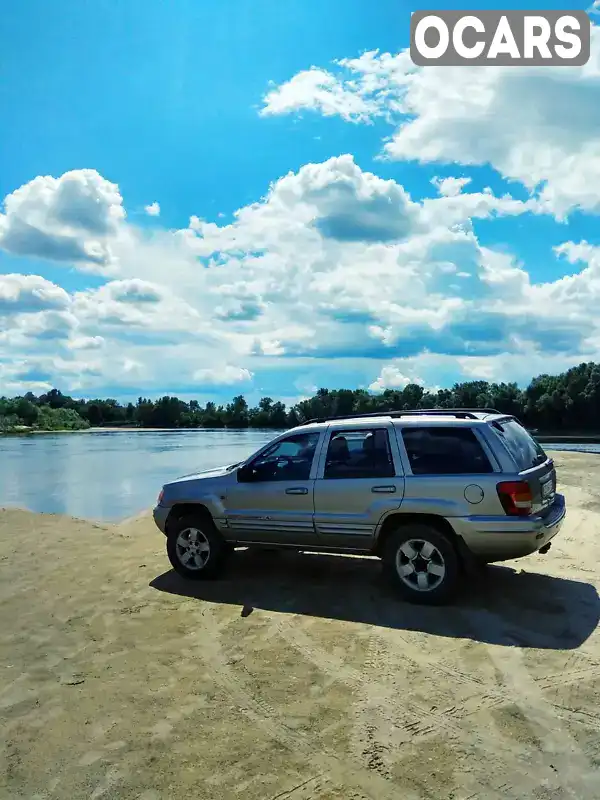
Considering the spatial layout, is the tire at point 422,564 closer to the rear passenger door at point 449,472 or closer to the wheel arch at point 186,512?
the rear passenger door at point 449,472

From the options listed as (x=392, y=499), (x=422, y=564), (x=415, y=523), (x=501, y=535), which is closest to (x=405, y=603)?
(x=422, y=564)

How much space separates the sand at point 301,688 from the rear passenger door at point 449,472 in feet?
3.24

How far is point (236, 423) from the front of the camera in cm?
12325

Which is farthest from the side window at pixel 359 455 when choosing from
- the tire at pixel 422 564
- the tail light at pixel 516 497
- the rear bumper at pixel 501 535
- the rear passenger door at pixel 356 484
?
the tail light at pixel 516 497

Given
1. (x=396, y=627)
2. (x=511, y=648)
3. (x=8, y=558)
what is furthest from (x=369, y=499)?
(x=8, y=558)

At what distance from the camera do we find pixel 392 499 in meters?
6.30

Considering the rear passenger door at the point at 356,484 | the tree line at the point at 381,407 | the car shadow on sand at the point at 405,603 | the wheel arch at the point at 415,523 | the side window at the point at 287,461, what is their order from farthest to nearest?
the tree line at the point at 381,407 → the side window at the point at 287,461 → the rear passenger door at the point at 356,484 → the wheel arch at the point at 415,523 → the car shadow on sand at the point at 405,603

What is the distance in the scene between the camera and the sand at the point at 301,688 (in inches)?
134

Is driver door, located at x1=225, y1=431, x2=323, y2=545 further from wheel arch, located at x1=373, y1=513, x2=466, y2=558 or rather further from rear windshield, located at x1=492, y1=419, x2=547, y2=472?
rear windshield, located at x1=492, y1=419, x2=547, y2=472

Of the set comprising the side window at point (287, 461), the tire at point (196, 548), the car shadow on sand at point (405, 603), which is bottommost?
the car shadow on sand at point (405, 603)

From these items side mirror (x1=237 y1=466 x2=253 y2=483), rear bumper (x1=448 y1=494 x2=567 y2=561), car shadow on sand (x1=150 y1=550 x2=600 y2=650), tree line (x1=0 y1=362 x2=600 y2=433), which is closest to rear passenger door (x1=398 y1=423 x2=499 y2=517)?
rear bumper (x1=448 y1=494 x2=567 y2=561)

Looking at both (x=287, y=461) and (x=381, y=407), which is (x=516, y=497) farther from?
(x=381, y=407)

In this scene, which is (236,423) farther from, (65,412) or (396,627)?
(396,627)

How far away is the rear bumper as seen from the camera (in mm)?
5801
